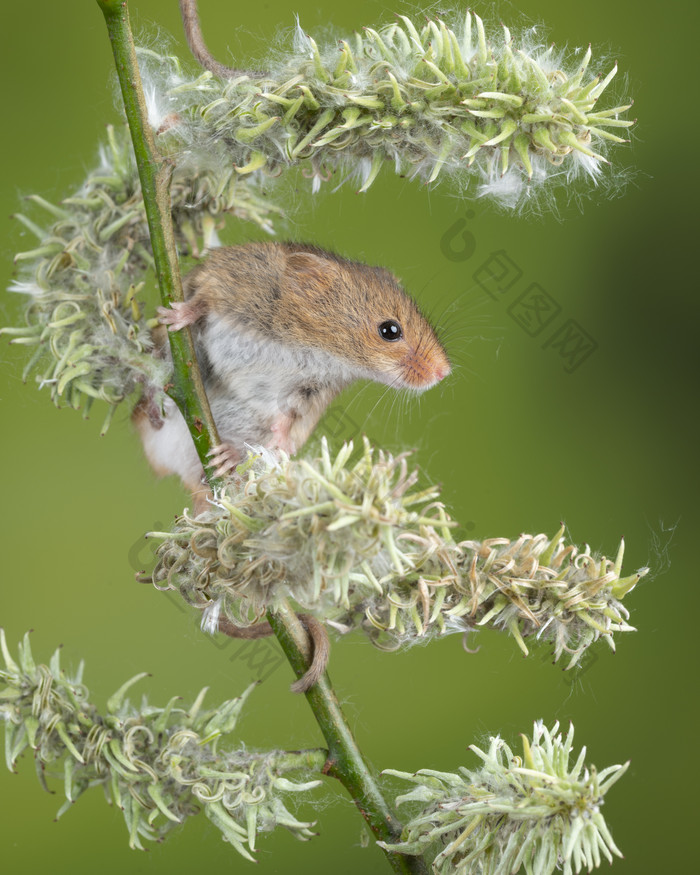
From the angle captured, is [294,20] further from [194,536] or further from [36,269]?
[194,536]

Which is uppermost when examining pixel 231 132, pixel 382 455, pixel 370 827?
pixel 231 132

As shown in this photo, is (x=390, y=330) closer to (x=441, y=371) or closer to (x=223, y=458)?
(x=441, y=371)

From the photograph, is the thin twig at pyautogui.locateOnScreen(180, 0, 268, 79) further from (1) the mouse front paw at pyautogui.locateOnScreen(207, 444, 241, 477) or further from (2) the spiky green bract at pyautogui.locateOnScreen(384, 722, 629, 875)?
(2) the spiky green bract at pyautogui.locateOnScreen(384, 722, 629, 875)

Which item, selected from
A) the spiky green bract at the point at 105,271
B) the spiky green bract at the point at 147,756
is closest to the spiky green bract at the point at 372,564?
the spiky green bract at the point at 147,756

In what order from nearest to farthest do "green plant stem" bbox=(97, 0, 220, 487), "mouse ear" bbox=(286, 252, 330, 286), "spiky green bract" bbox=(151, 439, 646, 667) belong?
1. "spiky green bract" bbox=(151, 439, 646, 667)
2. "green plant stem" bbox=(97, 0, 220, 487)
3. "mouse ear" bbox=(286, 252, 330, 286)

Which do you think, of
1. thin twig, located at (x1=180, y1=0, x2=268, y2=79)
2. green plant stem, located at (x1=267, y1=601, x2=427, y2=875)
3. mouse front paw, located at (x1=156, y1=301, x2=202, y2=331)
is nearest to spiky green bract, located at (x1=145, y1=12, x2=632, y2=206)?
thin twig, located at (x1=180, y1=0, x2=268, y2=79)

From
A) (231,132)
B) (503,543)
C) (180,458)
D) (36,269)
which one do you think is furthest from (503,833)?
(36,269)

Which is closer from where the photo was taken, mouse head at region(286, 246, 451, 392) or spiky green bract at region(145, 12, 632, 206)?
spiky green bract at region(145, 12, 632, 206)

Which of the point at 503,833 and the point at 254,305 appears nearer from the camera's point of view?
the point at 503,833
